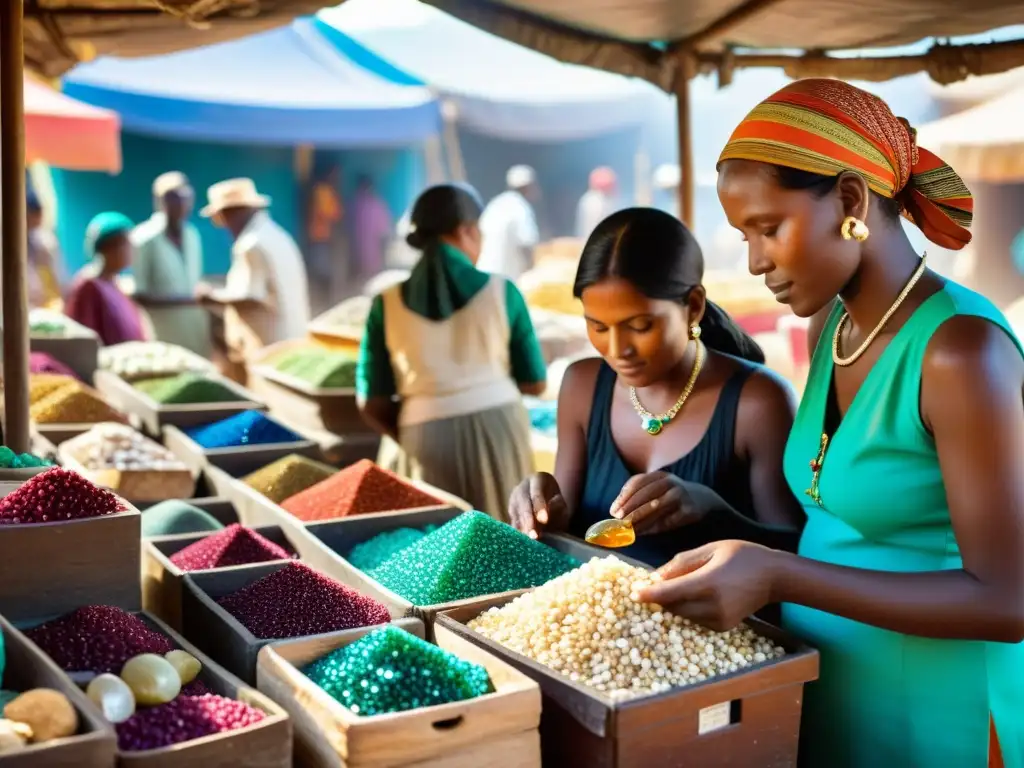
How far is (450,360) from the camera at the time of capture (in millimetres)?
3455

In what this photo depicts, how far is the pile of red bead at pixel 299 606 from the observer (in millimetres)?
1548

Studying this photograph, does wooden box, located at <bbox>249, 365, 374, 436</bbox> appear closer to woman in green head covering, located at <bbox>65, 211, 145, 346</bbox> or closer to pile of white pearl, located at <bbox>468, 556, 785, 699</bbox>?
woman in green head covering, located at <bbox>65, 211, 145, 346</bbox>

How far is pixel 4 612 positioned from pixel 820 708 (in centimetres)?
117

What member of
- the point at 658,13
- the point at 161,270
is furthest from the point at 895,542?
the point at 161,270

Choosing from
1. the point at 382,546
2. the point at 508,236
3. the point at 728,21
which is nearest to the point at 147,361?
the point at 382,546

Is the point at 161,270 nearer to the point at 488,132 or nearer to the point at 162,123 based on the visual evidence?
the point at 162,123

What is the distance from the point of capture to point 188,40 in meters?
3.12

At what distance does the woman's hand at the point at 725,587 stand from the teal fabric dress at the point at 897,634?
0.69 feet

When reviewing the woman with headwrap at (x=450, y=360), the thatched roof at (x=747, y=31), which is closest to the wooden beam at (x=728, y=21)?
the thatched roof at (x=747, y=31)

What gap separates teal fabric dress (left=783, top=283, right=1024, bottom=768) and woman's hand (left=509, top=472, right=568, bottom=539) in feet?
1.99

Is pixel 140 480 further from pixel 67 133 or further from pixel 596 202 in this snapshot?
pixel 596 202

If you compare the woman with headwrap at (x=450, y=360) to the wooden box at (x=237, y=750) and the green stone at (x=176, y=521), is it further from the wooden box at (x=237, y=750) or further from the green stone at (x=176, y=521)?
the wooden box at (x=237, y=750)

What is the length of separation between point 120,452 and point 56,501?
148cm

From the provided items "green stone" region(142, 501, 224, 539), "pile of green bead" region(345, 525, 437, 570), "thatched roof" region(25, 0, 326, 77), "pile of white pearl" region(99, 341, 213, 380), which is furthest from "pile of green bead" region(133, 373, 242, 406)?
"pile of green bead" region(345, 525, 437, 570)
